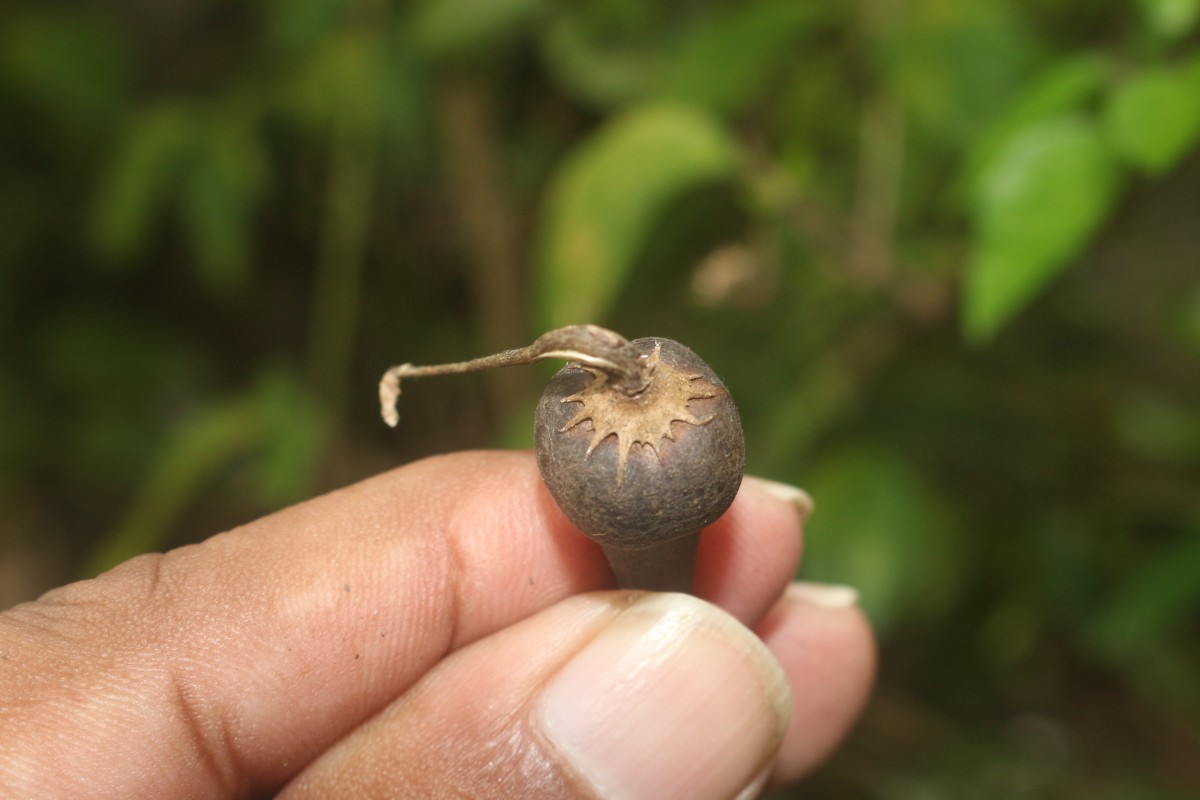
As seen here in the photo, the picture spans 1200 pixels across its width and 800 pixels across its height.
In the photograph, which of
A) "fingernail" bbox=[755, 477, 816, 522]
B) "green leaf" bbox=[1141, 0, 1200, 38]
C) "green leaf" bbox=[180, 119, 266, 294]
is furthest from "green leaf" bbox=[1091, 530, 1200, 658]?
"green leaf" bbox=[180, 119, 266, 294]

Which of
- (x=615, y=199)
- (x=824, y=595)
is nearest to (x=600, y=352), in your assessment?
(x=615, y=199)

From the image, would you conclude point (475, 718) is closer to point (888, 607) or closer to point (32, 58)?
point (888, 607)

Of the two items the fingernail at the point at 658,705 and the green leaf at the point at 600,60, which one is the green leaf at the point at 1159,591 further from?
the green leaf at the point at 600,60

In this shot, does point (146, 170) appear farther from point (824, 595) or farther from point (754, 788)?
point (754, 788)

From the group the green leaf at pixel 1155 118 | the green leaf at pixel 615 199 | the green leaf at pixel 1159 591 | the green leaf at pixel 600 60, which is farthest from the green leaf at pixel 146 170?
the green leaf at pixel 1159 591

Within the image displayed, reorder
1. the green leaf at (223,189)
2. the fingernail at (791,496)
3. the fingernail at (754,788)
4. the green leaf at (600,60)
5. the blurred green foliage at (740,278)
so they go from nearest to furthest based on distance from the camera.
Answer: the fingernail at (754,788) → the fingernail at (791,496) → the blurred green foliage at (740,278) → the green leaf at (600,60) → the green leaf at (223,189)

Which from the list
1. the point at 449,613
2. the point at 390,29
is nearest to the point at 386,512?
the point at 449,613
